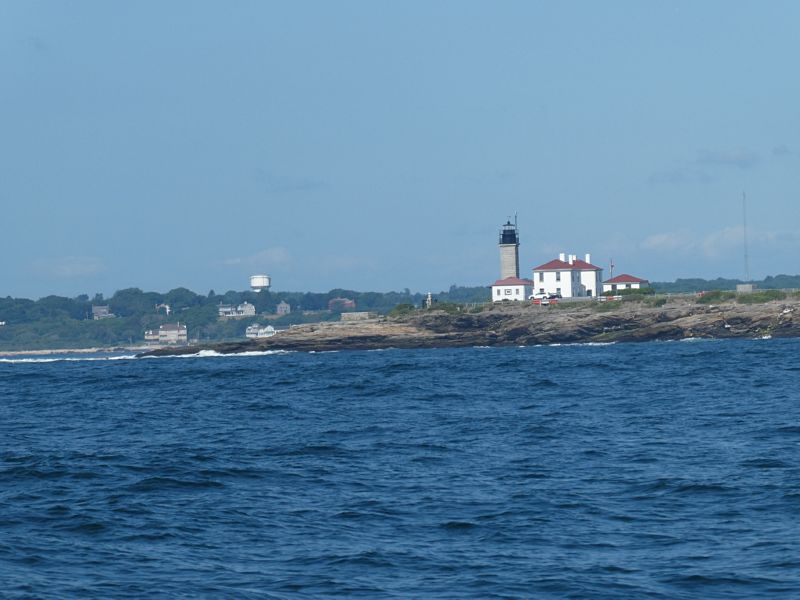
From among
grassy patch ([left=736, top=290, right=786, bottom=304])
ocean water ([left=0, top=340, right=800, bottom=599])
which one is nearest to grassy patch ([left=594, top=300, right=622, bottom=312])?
grassy patch ([left=736, top=290, right=786, bottom=304])

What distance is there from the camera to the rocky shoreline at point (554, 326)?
88688mm

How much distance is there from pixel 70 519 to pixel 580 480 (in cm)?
874

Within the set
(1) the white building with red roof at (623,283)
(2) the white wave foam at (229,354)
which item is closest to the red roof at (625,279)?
(1) the white building with red roof at (623,283)

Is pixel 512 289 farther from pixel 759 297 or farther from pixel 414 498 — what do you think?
pixel 414 498

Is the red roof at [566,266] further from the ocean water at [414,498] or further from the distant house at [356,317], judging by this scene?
the ocean water at [414,498]

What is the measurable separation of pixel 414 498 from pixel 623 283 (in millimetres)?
97221

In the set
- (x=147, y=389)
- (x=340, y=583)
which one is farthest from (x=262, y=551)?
(x=147, y=389)

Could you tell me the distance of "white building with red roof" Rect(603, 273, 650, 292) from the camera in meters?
113

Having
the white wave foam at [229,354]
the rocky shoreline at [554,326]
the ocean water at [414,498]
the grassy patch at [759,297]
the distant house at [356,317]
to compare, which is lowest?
the ocean water at [414,498]

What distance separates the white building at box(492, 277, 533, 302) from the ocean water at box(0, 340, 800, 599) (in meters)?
72.2

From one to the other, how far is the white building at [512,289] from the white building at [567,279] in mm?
882

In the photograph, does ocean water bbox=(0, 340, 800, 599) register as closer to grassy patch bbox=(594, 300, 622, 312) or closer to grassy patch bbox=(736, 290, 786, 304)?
grassy patch bbox=(594, 300, 622, 312)

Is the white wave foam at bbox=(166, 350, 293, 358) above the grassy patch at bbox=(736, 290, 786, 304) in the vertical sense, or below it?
below

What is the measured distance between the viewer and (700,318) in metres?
90.8
